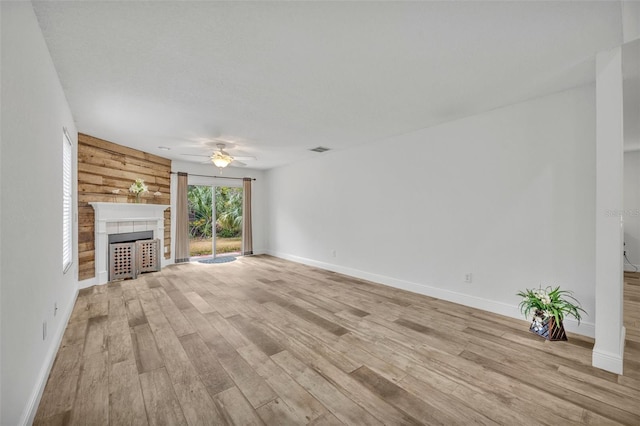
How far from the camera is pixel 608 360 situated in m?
2.19

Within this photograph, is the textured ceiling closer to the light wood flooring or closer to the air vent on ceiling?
the air vent on ceiling

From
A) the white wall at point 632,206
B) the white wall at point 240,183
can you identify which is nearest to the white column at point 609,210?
the white wall at point 632,206

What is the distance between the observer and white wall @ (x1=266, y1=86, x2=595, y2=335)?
2846 millimetres

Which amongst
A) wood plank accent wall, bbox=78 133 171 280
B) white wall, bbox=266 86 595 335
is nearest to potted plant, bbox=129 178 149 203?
wood plank accent wall, bbox=78 133 171 280

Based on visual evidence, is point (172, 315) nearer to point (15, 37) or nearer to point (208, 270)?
point (208, 270)

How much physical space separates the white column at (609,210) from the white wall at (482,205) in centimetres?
64

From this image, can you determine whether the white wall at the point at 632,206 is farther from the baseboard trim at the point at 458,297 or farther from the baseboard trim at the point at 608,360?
the baseboard trim at the point at 608,360

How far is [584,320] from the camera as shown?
2.78 metres

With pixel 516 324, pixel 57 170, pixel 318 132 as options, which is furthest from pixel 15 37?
pixel 516 324

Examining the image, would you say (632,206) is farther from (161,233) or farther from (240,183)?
(161,233)

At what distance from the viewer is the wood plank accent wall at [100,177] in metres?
4.51

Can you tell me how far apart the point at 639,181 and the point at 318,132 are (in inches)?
269

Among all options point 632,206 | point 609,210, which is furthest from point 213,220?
point 632,206

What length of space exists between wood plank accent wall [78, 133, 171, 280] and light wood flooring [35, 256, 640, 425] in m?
1.30
